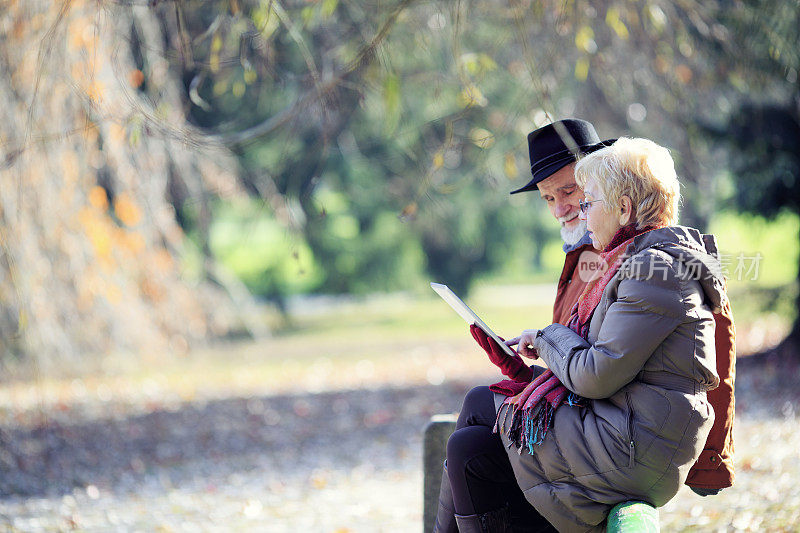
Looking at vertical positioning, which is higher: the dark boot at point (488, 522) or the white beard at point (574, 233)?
the white beard at point (574, 233)

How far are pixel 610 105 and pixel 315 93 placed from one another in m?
5.50

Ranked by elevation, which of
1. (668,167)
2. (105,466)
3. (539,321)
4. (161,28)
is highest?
(161,28)

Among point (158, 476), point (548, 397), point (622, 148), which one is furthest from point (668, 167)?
point (158, 476)

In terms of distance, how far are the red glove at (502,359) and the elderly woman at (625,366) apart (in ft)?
0.35

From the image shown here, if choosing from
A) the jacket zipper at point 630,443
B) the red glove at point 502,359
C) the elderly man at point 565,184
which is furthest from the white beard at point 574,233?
the jacket zipper at point 630,443

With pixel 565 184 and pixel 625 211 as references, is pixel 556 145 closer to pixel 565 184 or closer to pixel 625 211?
pixel 565 184

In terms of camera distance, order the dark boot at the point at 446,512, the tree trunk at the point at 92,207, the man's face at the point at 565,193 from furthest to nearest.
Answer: the tree trunk at the point at 92,207
the man's face at the point at 565,193
the dark boot at the point at 446,512

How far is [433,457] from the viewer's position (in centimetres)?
308

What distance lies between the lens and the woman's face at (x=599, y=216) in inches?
82.6

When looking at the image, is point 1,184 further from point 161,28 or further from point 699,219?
point 699,219

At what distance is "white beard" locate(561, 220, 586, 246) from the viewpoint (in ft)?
8.62

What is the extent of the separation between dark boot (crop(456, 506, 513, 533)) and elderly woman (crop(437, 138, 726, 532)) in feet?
0.65

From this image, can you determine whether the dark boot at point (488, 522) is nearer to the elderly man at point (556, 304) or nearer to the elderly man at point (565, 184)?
the elderly man at point (556, 304)

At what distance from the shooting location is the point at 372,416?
6492 millimetres
